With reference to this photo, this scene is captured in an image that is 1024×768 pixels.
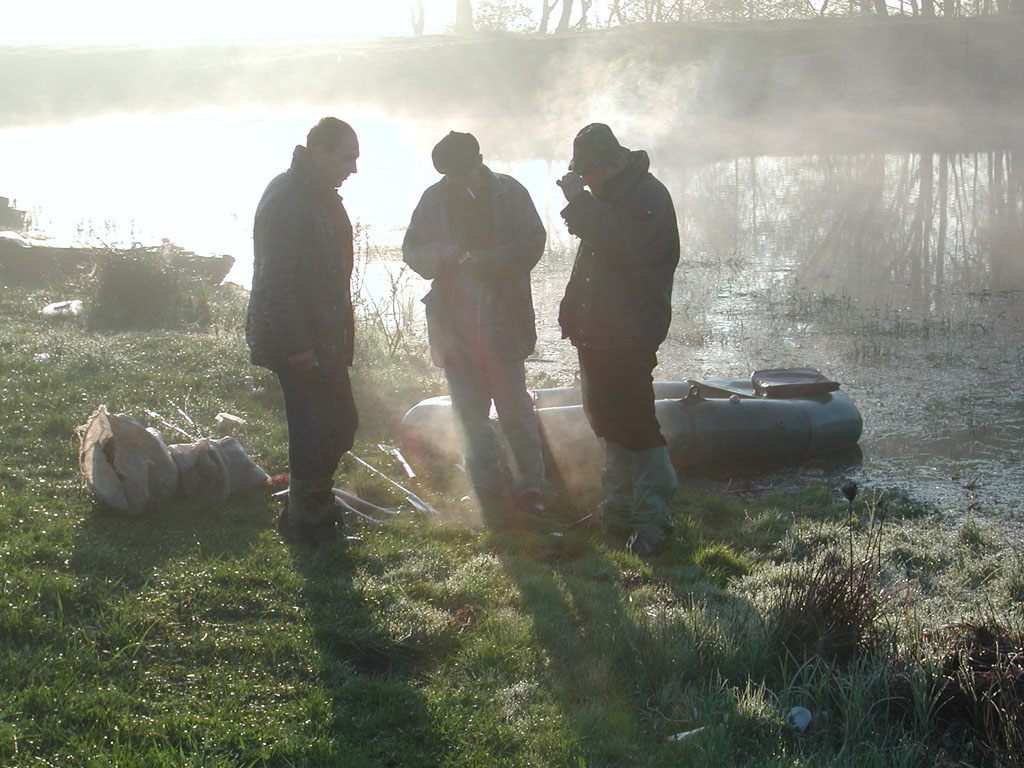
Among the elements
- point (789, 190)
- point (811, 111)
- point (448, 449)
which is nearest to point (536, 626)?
point (448, 449)

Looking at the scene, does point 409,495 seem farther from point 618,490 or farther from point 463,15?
point 463,15

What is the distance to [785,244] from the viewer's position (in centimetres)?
1641

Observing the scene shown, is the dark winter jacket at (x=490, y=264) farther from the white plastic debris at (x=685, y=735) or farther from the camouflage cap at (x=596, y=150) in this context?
the white plastic debris at (x=685, y=735)

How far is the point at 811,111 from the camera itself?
91.8 ft

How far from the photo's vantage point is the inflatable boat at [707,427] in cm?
693

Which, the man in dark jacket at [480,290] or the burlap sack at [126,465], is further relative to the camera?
the man in dark jacket at [480,290]

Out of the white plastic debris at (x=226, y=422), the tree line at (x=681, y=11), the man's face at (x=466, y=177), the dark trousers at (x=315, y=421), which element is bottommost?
the white plastic debris at (x=226, y=422)

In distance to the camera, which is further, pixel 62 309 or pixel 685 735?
pixel 62 309

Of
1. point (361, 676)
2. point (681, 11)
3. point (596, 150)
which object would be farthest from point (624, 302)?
point (681, 11)

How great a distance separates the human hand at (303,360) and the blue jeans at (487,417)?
4.08 feet

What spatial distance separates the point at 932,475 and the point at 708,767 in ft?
15.5

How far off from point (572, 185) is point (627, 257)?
47 cm

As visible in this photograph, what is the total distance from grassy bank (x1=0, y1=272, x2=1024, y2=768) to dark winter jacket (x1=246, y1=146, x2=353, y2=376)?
94 centimetres

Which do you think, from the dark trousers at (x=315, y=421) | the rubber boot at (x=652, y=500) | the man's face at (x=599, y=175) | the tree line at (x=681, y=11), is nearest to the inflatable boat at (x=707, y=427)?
the rubber boot at (x=652, y=500)
